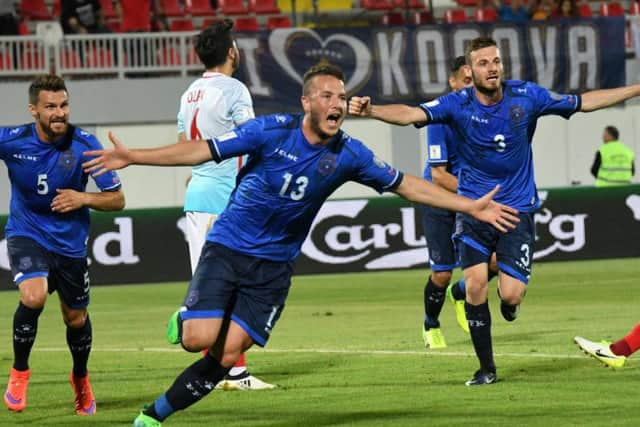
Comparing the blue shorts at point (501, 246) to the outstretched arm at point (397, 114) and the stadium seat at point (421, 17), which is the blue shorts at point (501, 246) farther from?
the stadium seat at point (421, 17)

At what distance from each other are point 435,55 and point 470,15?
3551 mm

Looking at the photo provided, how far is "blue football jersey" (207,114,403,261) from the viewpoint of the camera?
328 inches

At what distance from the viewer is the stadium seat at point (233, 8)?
95.0 feet

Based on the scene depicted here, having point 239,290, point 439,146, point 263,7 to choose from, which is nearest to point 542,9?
point 263,7

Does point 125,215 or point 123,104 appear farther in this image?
point 123,104

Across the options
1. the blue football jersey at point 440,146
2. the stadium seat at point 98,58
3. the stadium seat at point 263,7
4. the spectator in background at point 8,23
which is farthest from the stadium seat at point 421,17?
the blue football jersey at point 440,146

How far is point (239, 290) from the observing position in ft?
27.4

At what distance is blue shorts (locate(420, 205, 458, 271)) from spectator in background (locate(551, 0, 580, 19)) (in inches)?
613

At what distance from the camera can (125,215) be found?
22172 millimetres

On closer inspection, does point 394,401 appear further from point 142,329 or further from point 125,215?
point 125,215

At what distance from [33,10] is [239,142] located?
21239 millimetres

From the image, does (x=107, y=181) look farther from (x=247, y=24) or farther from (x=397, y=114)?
(x=247, y=24)

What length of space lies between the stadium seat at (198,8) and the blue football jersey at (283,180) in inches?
815

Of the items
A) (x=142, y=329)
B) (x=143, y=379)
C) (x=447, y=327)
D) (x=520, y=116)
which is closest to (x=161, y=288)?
(x=142, y=329)
